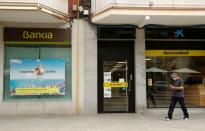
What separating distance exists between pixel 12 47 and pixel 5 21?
3.17 feet

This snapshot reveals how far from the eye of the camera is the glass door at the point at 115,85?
14891 mm

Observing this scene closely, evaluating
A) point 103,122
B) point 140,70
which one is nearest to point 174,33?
point 140,70

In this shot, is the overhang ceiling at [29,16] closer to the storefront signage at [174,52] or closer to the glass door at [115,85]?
the glass door at [115,85]

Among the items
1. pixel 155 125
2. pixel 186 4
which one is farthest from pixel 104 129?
pixel 186 4

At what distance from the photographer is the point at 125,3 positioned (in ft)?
43.2

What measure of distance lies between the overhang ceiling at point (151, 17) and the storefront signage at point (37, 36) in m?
1.26

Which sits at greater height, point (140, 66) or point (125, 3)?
point (125, 3)

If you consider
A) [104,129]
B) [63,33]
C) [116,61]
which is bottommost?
[104,129]

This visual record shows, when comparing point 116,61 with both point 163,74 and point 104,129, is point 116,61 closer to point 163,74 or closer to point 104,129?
point 163,74

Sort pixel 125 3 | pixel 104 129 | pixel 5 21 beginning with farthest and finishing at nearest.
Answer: pixel 5 21 → pixel 125 3 → pixel 104 129

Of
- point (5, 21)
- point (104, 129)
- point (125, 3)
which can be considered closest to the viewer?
point (104, 129)

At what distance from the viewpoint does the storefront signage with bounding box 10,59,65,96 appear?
1444 cm

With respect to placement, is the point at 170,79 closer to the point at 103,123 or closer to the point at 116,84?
the point at 116,84

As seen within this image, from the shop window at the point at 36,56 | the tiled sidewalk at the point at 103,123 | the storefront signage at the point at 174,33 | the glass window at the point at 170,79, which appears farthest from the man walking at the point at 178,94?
the shop window at the point at 36,56
